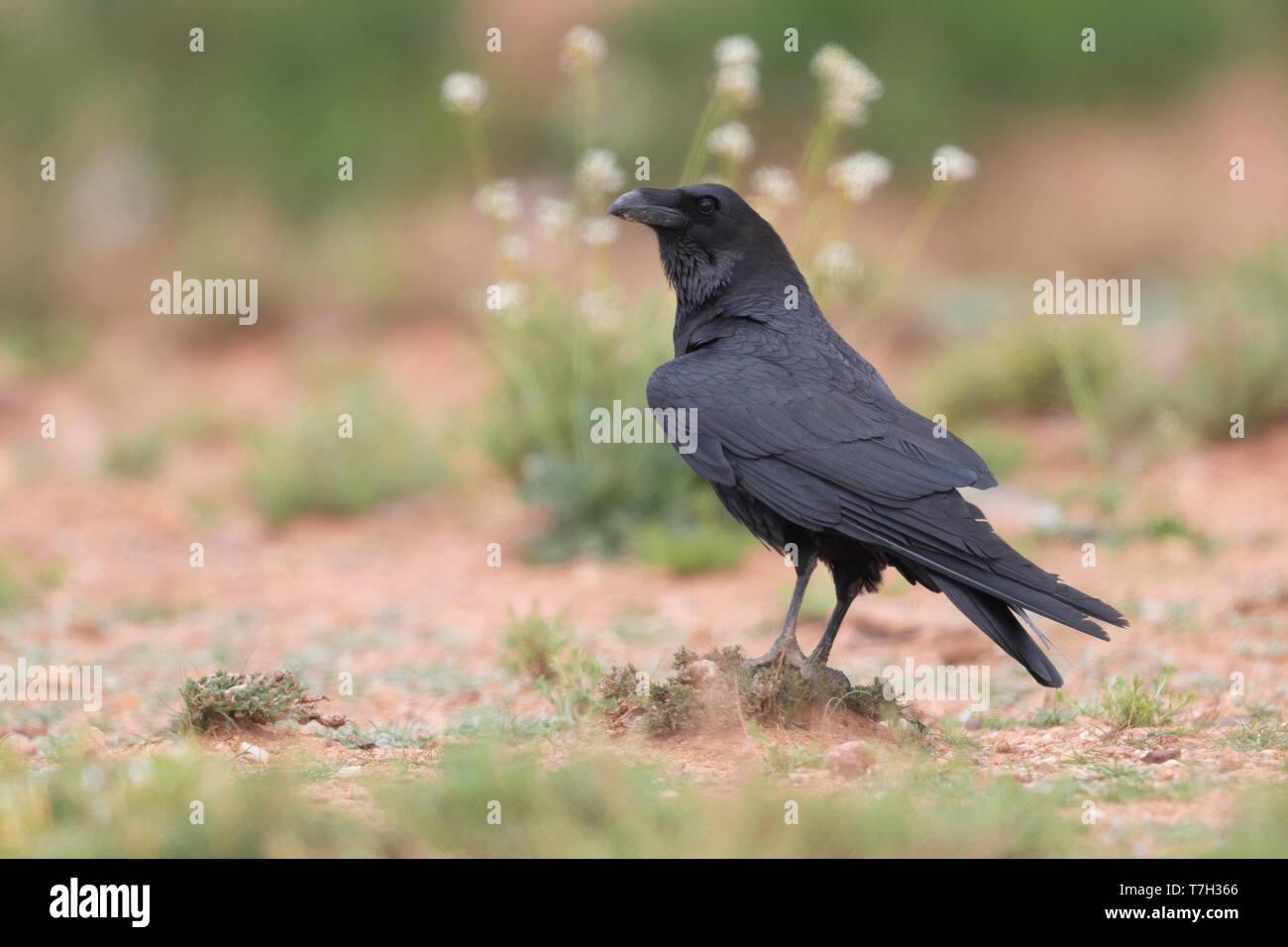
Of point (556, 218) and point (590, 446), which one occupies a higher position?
point (556, 218)

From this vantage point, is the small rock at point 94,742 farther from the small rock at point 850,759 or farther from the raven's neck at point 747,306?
the raven's neck at point 747,306

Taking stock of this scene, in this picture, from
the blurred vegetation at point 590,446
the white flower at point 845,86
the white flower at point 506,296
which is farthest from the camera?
the blurred vegetation at point 590,446

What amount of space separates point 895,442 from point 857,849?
170cm

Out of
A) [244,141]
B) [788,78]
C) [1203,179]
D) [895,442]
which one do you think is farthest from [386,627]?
[1203,179]

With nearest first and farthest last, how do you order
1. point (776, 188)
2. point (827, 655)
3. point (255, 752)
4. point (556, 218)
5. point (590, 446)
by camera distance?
point (255, 752), point (827, 655), point (776, 188), point (556, 218), point (590, 446)

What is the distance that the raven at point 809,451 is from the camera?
14.0 ft

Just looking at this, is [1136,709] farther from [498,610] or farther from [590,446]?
[590,446]

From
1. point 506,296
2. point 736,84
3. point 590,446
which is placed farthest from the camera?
point 590,446

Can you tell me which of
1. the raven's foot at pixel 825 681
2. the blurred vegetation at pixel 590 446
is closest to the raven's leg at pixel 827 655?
the raven's foot at pixel 825 681

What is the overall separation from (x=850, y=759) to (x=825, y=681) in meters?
0.60

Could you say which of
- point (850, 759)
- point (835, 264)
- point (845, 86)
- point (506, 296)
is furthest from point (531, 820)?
point (506, 296)

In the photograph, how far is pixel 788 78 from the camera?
15.1 meters

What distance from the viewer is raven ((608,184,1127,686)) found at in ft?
14.0

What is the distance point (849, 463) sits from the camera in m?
4.50
